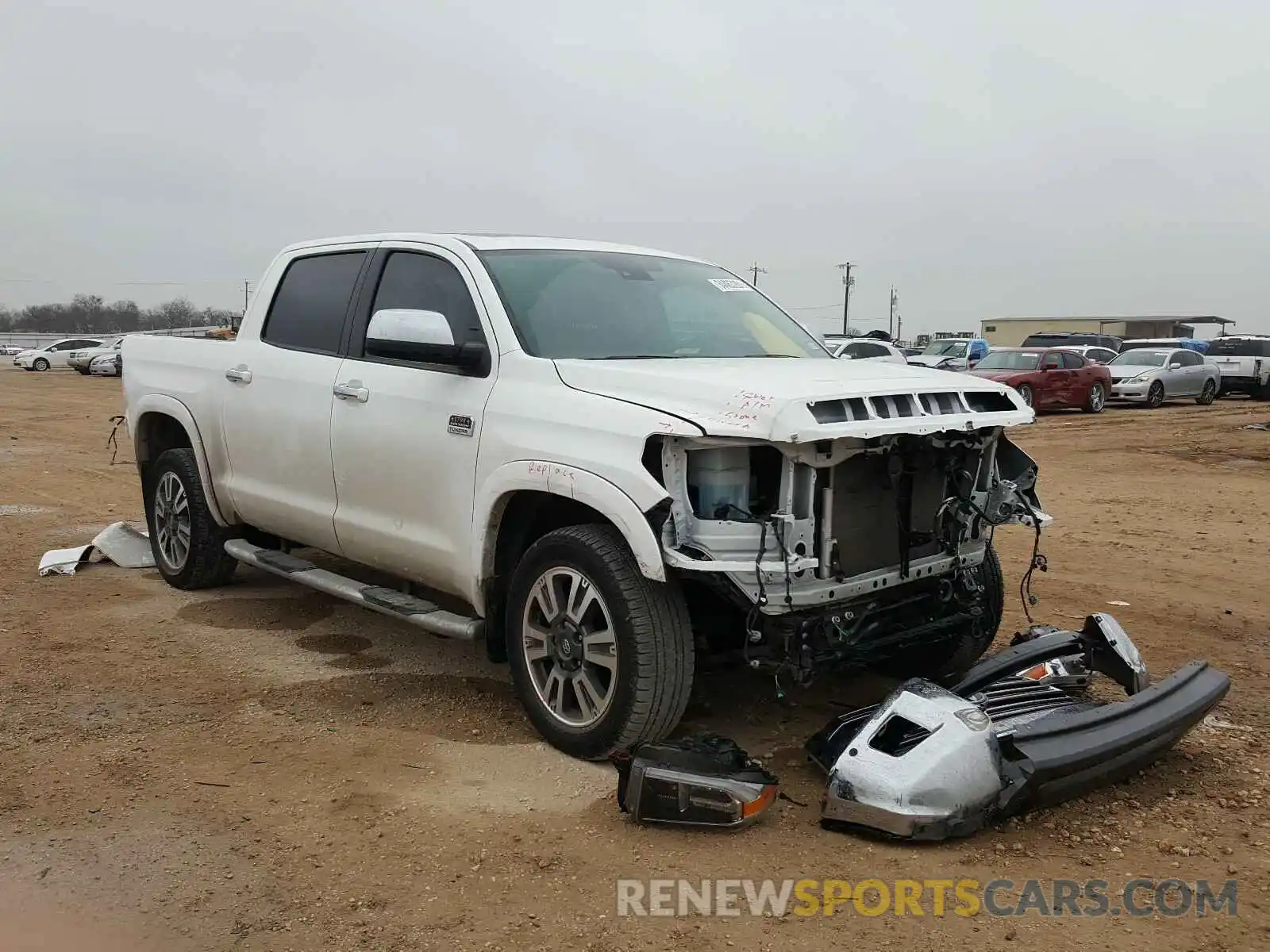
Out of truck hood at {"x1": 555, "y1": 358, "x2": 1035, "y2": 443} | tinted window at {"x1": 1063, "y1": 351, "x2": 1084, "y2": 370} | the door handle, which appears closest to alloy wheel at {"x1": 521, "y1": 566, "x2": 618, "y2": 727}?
truck hood at {"x1": 555, "y1": 358, "x2": 1035, "y2": 443}

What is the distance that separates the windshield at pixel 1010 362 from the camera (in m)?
22.8

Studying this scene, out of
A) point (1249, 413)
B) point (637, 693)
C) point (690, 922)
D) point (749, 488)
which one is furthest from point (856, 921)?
point (1249, 413)

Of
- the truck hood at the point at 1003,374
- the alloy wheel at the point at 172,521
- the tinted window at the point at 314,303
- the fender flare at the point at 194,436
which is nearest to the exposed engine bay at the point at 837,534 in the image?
the tinted window at the point at 314,303

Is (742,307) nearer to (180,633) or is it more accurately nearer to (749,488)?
(749,488)

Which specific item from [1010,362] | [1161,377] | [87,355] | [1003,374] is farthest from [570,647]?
[87,355]

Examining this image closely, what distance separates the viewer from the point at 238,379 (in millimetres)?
5699

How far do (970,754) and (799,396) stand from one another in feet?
4.02

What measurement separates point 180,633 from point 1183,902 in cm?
480

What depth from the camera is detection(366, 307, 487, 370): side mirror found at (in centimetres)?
423

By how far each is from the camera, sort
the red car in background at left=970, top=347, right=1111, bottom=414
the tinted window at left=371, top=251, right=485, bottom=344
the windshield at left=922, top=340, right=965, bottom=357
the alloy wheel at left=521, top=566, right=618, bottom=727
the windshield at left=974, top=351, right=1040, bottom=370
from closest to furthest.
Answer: the alloy wheel at left=521, top=566, right=618, bottom=727 < the tinted window at left=371, top=251, right=485, bottom=344 < the red car in background at left=970, top=347, right=1111, bottom=414 < the windshield at left=974, top=351, right=1040, bottom=370 < the windshield at left=922, top=340, right=965, bottom=357

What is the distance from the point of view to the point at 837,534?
3.73m

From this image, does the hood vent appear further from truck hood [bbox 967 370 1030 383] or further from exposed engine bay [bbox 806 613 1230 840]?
truck hood [bbox 967 370 1030 383]

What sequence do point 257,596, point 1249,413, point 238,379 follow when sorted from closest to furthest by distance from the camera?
1. point 238,379
2. point 257,596
3. point 1249,413

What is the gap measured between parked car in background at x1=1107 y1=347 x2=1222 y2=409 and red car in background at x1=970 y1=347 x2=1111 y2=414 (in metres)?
2.30
